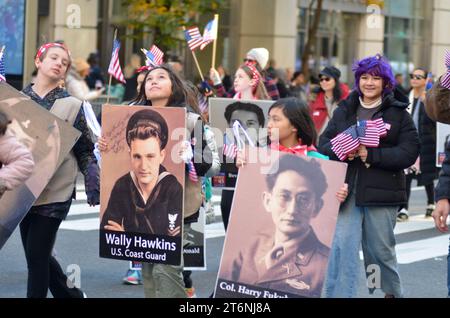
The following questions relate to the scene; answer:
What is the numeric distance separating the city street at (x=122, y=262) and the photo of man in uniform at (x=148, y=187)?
201 centimetres

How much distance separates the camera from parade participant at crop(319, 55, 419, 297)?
24.4 feet

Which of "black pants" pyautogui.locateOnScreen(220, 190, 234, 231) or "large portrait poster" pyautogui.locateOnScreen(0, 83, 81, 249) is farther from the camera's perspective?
"black pants" pyautogui.locateOnScreen(220, 190, 234, 231)

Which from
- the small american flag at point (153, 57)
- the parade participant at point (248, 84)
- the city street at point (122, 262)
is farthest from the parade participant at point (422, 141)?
the small american flag at point (153, 57)

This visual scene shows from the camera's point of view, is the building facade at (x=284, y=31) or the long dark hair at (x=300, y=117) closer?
the long dark hair at (x=300, y=117)

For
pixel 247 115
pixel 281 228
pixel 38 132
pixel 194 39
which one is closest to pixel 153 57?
pixel 38 132

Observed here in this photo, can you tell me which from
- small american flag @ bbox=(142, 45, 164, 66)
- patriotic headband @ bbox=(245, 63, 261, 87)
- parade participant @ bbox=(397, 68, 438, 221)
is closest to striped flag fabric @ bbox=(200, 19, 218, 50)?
patriotic headband @ bbox=(245, 63, 261, 87)

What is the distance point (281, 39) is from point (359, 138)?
2274 cm

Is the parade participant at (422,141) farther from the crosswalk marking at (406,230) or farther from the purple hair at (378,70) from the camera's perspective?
the purple hair at (378,70)

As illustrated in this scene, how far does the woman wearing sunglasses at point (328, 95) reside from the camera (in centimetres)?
1288

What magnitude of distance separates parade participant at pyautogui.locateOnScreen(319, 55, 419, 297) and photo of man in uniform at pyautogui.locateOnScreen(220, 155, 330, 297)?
1172 millimetres

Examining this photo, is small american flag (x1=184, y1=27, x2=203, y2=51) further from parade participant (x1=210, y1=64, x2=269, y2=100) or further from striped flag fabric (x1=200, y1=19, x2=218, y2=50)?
parade participant (x1=210, y1=64, x2=269, y2=100)

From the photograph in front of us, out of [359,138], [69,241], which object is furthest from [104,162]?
[69,241]

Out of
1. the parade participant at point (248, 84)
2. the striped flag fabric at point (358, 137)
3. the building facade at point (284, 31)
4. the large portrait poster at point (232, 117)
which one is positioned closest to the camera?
the striped flag fabric at point (358, 137)
